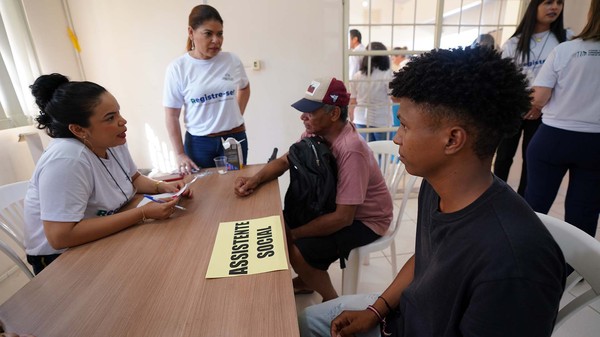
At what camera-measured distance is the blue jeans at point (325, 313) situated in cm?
95

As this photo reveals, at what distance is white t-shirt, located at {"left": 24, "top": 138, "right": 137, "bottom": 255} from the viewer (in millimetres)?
970

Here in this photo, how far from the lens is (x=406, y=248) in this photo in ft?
7.23

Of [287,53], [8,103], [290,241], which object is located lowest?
[290,241]

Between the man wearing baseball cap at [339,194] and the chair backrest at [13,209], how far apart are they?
3.26 feet

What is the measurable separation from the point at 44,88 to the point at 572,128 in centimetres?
238

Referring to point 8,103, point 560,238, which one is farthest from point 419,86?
point 8,103

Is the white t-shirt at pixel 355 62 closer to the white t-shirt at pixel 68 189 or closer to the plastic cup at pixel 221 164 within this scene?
the plastic cup at pixel 221 164

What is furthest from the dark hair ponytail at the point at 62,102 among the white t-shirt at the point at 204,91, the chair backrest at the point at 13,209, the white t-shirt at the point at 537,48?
the white t-shirt at the point at 537,48

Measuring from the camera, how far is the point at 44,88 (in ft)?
3.47

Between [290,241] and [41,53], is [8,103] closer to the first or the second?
[41,53]

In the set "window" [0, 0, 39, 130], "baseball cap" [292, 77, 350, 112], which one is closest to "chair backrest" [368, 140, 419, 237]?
"baseball cap" [292, 77, 350, 112]

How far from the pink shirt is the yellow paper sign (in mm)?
341

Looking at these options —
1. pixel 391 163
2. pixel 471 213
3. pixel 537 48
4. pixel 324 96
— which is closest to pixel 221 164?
pixel 324 96

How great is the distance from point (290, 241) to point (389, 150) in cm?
81
